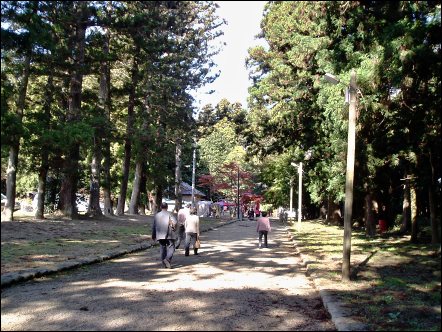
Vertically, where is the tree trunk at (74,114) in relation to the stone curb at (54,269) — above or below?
above

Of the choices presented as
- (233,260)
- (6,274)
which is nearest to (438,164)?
Result: (233,260)

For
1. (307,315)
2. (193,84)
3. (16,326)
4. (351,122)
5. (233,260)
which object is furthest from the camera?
(193,84)

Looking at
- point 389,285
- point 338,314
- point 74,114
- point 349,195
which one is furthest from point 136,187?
point 338,314

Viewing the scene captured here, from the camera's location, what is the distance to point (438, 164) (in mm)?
14883

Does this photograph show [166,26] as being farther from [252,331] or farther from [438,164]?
[252,331]

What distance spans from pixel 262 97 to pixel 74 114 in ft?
51.2

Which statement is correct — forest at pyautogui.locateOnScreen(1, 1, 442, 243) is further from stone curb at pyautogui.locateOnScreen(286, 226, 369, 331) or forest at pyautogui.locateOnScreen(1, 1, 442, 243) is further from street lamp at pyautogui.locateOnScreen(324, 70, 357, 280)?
stone curb at pyautogui.locateOnScreen(286, 226, 369, 331)

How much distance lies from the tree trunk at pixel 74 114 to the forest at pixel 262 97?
0.07 meters

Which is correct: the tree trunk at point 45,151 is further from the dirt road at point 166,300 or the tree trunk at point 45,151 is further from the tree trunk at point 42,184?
the dirt road at point 166,300

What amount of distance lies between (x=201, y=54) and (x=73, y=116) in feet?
72.6

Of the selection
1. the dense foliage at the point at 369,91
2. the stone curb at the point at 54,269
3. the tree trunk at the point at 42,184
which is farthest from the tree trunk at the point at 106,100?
the stone curb at the point at 54,269

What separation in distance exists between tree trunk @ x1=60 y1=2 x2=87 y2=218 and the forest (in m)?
0.07

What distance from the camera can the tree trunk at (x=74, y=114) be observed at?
21147 millimetres

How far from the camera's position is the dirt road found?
6480 mm
